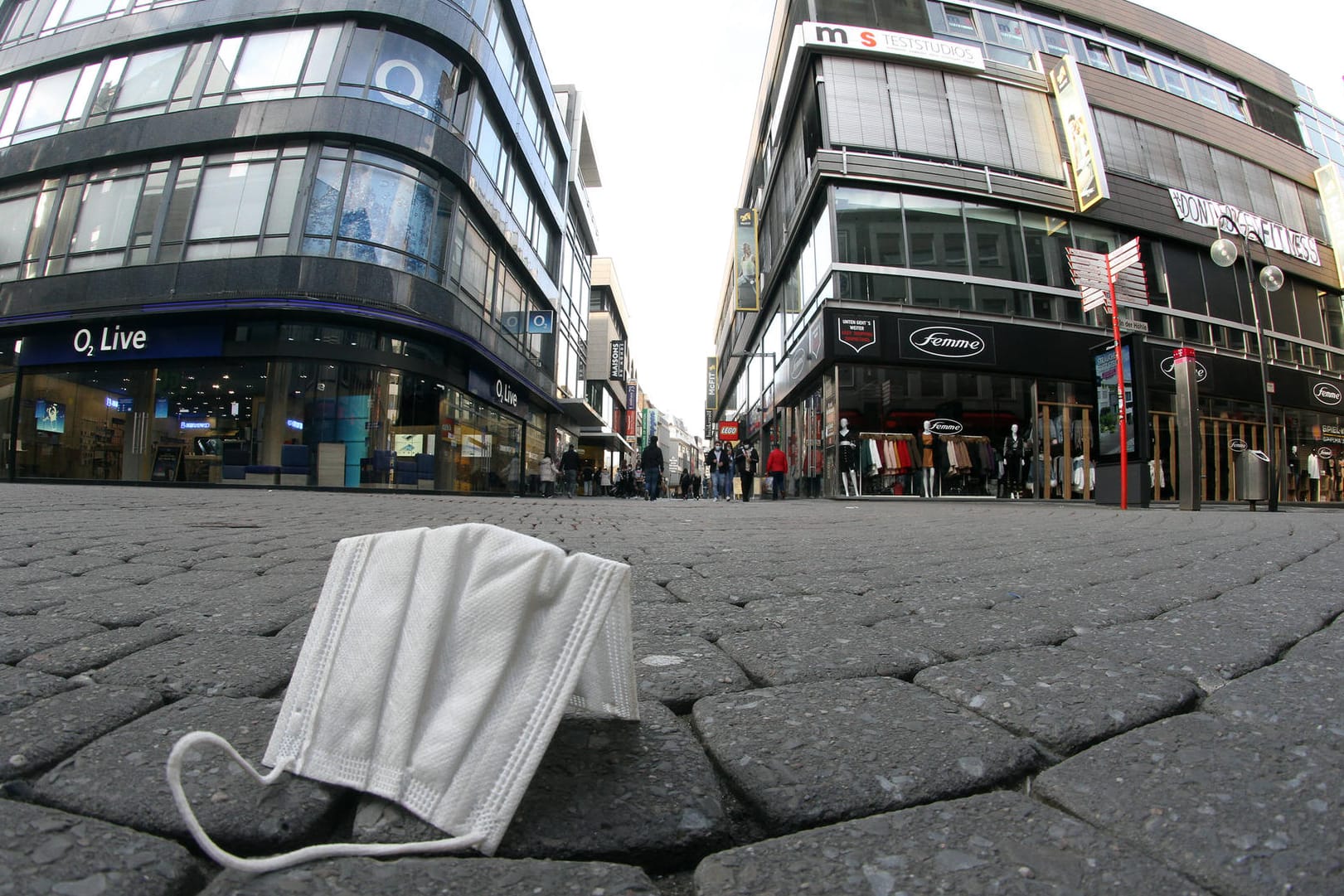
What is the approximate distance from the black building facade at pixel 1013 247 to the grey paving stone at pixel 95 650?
13934mm

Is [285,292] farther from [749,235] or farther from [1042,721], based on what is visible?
[1042,721]

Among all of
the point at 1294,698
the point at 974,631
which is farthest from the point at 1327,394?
the point at 1294,698

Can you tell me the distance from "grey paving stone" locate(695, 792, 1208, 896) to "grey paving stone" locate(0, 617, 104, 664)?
1783 mm

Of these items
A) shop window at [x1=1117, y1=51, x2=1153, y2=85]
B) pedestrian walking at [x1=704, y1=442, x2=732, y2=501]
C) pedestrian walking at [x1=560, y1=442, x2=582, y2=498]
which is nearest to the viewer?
pedestrian walking at [x1=704, y1=442, x2=732, y2=501]

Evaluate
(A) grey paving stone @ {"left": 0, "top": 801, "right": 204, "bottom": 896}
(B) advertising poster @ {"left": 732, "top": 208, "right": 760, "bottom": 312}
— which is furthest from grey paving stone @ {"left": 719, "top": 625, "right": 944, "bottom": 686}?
(B) advertising poster @ {"left": 732, "top": 208, "right": 760, "bottom": 312}

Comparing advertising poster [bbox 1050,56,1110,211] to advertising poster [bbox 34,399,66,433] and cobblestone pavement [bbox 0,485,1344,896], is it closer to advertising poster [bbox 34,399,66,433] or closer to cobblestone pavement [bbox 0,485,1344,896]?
cobblestone pavement [bbox 0,485,1344,896]

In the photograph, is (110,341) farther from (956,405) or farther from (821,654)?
(956,405)

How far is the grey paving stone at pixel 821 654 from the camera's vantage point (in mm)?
1488

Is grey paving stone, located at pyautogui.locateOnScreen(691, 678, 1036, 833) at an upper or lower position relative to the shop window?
lower

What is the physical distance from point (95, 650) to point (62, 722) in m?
0.59

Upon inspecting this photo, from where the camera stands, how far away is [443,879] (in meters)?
0.70

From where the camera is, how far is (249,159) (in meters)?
14.9

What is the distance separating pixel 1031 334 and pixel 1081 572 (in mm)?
14228

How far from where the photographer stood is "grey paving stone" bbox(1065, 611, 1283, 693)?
4.82ft
